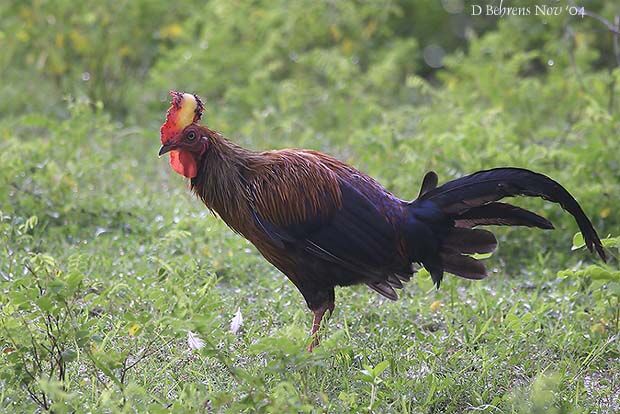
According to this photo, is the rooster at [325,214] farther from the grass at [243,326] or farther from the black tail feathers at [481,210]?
the grass at [243,326]

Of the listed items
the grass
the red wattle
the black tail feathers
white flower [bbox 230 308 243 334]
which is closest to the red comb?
the red wattle

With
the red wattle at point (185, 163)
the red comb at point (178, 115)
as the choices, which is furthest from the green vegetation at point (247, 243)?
the red comb at point (178, 115)

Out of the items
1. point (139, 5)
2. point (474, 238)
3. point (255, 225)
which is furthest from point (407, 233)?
point (139, 5)

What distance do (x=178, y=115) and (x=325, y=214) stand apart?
842 millimetres

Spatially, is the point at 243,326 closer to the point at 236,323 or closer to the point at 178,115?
the point at 236,323

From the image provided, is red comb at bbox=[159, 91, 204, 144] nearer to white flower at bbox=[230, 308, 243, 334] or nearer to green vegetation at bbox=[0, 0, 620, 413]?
green vegetation at bbox=[0, 0, 620, 413]

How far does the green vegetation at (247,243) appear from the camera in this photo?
3846mm

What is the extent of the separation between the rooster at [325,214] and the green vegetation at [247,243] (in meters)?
0.34

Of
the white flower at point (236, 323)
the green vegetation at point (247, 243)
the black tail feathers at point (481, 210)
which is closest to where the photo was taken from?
the green vegetation at point (247, 243)

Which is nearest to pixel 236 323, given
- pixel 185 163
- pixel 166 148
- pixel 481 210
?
pixel 185 163

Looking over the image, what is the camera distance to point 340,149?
8445 mm

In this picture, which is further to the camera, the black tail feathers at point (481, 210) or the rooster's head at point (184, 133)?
the rooster's head at point (184, 133)

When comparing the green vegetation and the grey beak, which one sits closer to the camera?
the green vegetation

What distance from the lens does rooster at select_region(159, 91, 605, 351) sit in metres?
4.46
